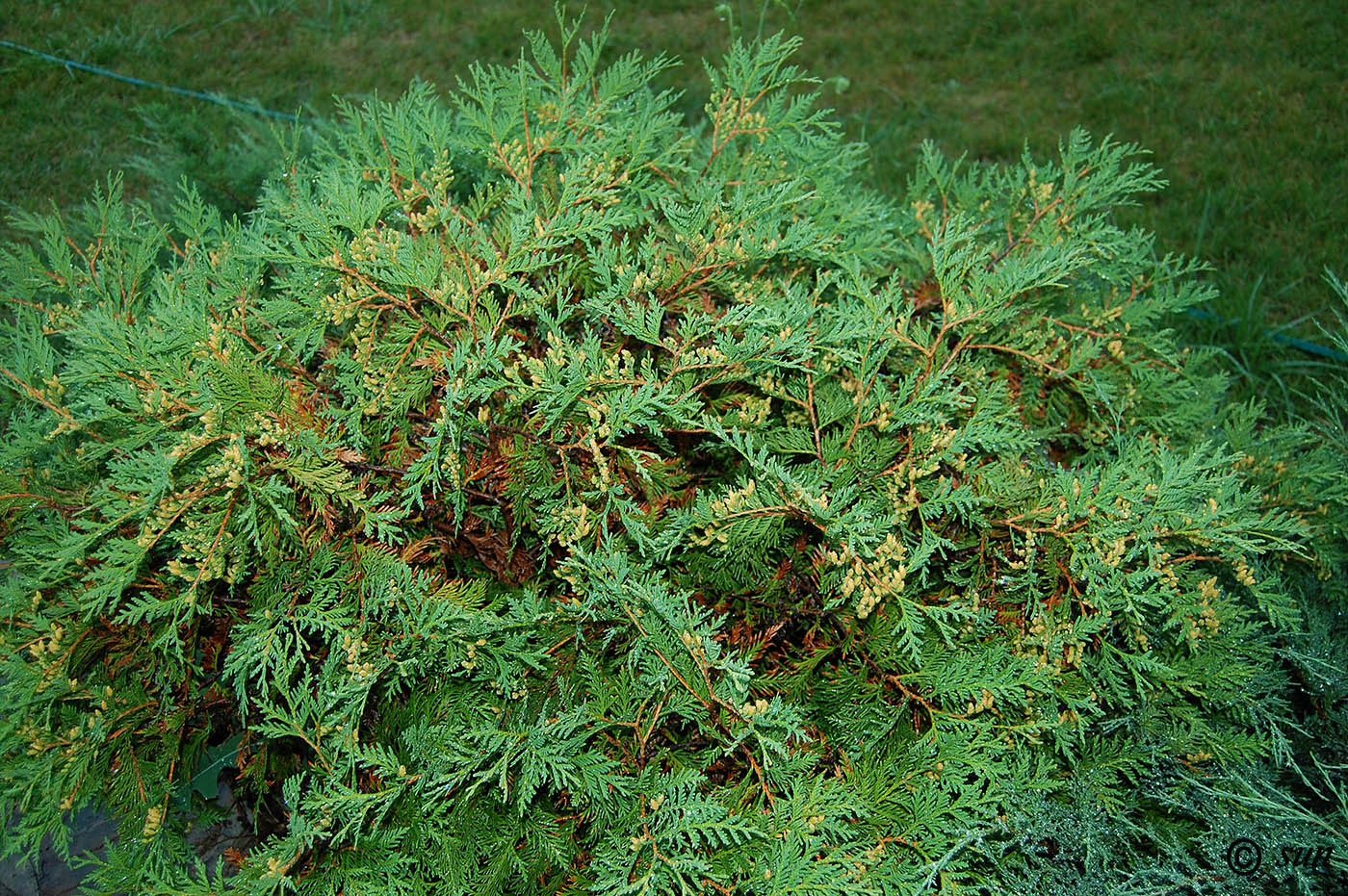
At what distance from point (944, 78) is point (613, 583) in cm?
484

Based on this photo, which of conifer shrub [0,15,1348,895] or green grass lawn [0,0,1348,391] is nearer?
conifer shrub [0,15,1348,895]

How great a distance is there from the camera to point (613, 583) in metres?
1.72

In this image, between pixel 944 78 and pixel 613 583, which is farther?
pixel 944 78

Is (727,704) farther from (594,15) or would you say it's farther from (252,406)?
(594,15)

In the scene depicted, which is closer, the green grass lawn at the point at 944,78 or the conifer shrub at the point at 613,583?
the conifer shrub at the point at 613,583

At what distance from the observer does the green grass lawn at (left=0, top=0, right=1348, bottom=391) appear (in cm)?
453

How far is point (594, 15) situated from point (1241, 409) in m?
4.69

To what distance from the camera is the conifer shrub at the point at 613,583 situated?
1.80 metres

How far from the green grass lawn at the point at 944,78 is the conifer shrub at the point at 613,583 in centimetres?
259

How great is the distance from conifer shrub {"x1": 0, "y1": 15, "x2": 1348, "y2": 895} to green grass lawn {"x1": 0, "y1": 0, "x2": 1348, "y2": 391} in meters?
2.59

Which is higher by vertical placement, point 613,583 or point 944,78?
point 613,583

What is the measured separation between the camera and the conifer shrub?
1.80 m

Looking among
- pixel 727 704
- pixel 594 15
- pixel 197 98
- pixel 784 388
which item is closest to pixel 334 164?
pixel 784 388

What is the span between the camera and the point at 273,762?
208 cm
